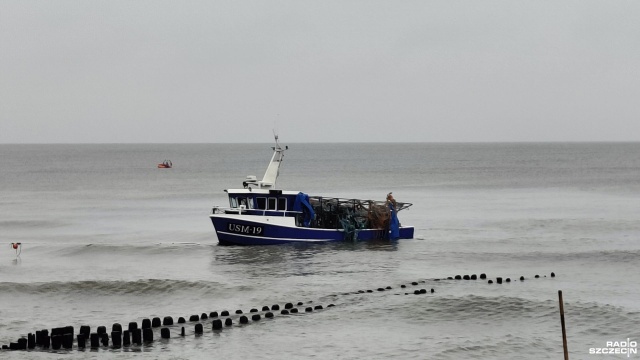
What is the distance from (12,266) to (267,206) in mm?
14038

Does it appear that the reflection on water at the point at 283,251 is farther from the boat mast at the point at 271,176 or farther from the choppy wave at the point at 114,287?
the choppy wave at the point at 114,287

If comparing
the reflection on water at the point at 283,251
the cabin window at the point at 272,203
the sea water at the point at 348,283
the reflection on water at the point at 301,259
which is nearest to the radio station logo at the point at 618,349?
the sea water at the point at 348,283

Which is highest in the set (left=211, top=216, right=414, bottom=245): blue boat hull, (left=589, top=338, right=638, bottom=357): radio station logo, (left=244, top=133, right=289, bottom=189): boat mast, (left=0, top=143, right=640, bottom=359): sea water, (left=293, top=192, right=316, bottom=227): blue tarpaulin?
(left=244, top=133, right=289, bottom=189): boat mast

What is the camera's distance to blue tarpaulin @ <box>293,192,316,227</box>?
49906mm

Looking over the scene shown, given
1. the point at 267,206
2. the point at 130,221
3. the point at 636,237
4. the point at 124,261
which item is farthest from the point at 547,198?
the point at 124,261

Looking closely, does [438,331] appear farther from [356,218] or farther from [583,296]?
[356,218]

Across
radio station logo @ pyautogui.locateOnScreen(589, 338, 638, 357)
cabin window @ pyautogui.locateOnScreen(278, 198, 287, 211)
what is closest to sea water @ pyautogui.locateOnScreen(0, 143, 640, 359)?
radio station logo @ pyautogui.locateOnScreen(589, 338, 638, 357)

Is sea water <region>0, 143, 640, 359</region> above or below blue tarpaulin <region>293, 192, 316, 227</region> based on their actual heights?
below

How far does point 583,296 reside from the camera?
35.2 meters

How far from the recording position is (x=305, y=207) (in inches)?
1986

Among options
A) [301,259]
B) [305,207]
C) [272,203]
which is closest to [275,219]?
[272,203]

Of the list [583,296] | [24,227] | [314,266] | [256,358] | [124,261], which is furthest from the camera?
[24,227]

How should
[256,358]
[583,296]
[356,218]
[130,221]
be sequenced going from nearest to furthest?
[256,358] → [583,296] → [356,218] → [130,221]

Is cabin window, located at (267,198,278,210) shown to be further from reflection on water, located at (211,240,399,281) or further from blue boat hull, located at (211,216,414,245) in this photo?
reflection on water, located at (211,240,399,281)
